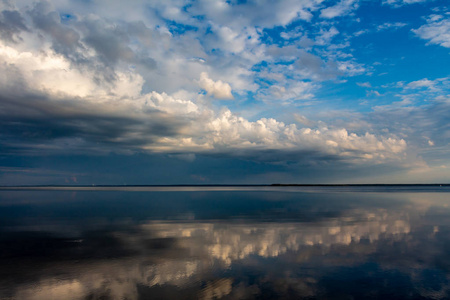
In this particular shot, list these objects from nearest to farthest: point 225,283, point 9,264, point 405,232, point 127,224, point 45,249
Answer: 1. point 225,283
2. point 9,264
3. point 45,249
4. point 405,232
5. point 127,224

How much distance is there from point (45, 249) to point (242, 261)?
14020mm

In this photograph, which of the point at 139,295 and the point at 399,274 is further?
the point at 399,274

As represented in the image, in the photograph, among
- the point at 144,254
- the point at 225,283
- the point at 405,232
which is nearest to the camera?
the point at 225,283

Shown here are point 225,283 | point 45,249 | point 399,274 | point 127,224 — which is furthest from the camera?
point 127,224

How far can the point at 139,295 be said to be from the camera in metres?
12.3

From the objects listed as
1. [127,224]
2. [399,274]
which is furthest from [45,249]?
[399,274]

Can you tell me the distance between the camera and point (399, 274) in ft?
50.0

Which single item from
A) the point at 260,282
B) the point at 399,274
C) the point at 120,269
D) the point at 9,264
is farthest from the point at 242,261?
the point at 9,264

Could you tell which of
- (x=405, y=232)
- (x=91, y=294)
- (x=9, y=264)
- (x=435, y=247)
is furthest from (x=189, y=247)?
(x=405, y=232)

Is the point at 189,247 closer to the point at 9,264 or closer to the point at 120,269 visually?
the point at 120,269

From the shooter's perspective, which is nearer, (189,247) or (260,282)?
(260,282)

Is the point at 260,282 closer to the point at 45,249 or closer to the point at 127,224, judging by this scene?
the point at 45,249

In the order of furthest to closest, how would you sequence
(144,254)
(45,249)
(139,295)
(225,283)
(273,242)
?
1. (273,242)
2. (45,249)
3. (144,254)
4. (225,283)
5. (139,295)

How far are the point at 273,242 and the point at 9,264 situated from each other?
56.3 ft
